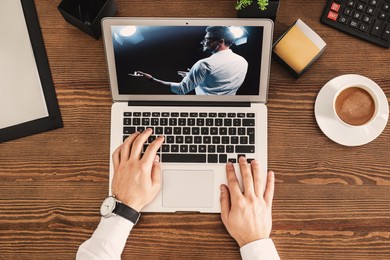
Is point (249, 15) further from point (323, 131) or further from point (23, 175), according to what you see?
point (23, 175)

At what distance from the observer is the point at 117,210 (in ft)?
3.51

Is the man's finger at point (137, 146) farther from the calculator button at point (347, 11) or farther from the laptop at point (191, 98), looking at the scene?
the calculator button at point (347, 11)

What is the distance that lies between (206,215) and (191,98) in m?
0.27

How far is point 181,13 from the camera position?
1169mm

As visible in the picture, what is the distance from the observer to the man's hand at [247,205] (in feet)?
3.47

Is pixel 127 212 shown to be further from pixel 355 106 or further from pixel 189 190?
pixel 355 106

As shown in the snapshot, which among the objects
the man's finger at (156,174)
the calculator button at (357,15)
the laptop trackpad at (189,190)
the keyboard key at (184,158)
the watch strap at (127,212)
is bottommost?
the watch strap at (127,212)

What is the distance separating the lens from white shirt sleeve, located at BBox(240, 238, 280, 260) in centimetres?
104

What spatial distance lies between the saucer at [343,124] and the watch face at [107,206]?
20.0 inches

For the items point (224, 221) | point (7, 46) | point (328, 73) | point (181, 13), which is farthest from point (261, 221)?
point (7, 46)

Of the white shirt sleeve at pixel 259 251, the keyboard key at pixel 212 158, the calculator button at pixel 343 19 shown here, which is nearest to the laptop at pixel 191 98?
the keyboard key at pixel 212 158

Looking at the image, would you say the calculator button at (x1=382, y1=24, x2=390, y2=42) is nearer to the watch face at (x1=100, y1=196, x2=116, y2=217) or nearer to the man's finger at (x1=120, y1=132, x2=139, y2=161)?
the man's finger at (x1=120, y1=132, x2=139, y2=161)

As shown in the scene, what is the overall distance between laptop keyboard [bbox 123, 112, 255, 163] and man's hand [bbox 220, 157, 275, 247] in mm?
40

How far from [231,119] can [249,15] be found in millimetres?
245
